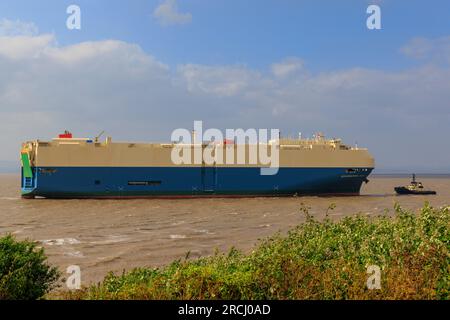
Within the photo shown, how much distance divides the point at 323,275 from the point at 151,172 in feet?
101

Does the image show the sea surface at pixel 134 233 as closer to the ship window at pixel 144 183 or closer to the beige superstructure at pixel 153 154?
the ship window at pixel 144 183

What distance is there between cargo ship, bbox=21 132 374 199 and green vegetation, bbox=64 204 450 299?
28.2 meters

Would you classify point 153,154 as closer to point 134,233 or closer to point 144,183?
point 144,183

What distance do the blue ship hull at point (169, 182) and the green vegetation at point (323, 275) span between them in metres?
28.1

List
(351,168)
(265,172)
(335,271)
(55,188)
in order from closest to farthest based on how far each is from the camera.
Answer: (335,271)
(55,188)
(265,172)
(351,168)

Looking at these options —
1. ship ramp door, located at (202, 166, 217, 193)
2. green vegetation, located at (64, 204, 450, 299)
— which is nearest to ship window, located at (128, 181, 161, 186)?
ship ramp door, located at (202, 166, 217, 193)

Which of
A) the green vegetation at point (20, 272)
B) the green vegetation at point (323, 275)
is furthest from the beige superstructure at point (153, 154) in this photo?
the green vegetation at point (20, 272)

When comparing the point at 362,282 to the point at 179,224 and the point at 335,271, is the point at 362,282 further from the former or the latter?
the point at 179,224

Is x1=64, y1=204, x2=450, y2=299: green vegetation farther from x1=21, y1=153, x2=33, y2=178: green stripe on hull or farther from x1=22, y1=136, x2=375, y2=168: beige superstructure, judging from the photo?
x1=21, y1=153, x2=33, y2=178: green stripe on hull

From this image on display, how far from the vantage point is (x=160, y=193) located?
34.6m

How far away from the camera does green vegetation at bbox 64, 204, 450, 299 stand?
480 cm

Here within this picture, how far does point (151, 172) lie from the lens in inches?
1375

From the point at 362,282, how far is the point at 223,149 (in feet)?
104
